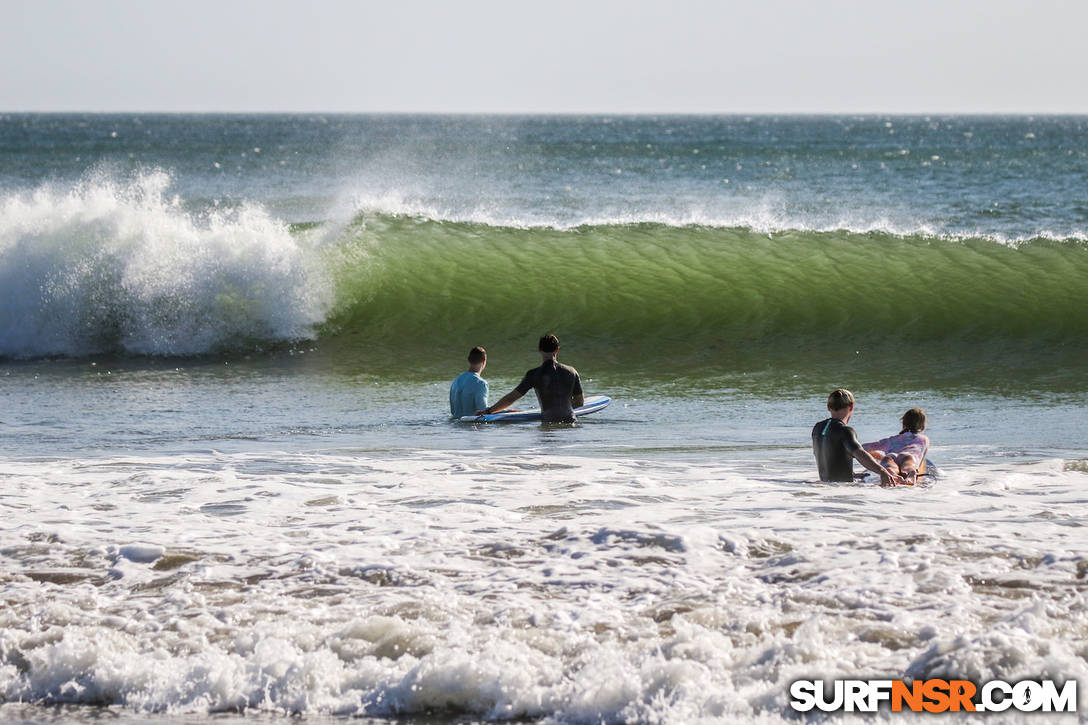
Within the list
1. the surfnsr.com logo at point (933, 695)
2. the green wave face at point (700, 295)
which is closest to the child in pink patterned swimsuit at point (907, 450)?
the surfnsr.com logo at point (933, 695)

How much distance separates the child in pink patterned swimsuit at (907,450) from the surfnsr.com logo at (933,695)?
320cm

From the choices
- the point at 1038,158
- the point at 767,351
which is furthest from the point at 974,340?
the point at 1038,158

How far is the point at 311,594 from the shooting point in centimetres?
590

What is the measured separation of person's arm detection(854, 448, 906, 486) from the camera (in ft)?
25.9

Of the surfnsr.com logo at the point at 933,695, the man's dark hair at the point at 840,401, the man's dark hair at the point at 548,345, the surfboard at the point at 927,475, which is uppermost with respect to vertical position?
the man's dark hair at the point at 548,345

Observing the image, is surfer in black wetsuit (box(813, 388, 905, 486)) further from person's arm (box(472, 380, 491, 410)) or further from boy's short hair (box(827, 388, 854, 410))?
person's arm (box(472, 380, 491, 410))

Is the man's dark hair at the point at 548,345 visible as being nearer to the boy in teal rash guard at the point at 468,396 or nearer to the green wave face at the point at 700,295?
the boy in teal rash guard at the point at 468,396

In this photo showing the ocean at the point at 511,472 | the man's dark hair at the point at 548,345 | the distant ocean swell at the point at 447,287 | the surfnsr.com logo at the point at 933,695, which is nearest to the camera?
the surfnsr.com logo at the point at 933,695

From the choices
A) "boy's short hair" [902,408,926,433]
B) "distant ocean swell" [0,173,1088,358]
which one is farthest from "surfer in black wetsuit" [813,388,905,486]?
"distant ocean swell" [0,173,1088,358]

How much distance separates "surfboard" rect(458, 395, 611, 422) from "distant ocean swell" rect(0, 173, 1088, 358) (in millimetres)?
4406

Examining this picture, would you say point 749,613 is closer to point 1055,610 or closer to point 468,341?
point 1055,610

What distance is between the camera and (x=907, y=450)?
8188mm

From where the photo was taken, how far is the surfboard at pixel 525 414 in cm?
1119

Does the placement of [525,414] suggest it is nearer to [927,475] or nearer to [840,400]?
[840,400]
